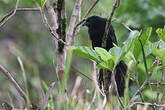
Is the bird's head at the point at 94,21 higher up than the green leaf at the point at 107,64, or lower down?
higher up

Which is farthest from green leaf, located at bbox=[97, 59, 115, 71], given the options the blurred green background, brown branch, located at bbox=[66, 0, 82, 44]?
brown branch, located at bbox=[66, 0, 82, 44]

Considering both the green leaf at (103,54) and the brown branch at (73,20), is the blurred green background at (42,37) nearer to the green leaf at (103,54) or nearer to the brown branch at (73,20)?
the brown branch at (73,20)

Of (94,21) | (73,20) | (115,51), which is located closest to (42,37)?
(94,21)

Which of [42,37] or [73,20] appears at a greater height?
[42,37]

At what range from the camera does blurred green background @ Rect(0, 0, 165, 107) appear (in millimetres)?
2447

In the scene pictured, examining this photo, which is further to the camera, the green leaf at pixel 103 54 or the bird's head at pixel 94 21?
the bird's head at pixel 94 21

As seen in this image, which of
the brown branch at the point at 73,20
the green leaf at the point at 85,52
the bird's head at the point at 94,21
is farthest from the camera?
the bird's head at the point at 94,21

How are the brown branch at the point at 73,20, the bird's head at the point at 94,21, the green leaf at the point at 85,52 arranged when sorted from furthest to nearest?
1. the bird's head at the point at 94,21
2. the brown branch at the point at 73,20
3. the green leaf at the point at 85,52

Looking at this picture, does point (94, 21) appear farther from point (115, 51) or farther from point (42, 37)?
point (42, 37)

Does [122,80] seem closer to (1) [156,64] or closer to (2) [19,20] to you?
(1) [156,64]

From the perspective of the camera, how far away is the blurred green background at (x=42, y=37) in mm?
2447

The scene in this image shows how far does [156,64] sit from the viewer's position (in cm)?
152

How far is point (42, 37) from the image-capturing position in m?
6.35

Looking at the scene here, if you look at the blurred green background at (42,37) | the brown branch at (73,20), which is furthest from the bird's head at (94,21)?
the brown branch at (73,20)
